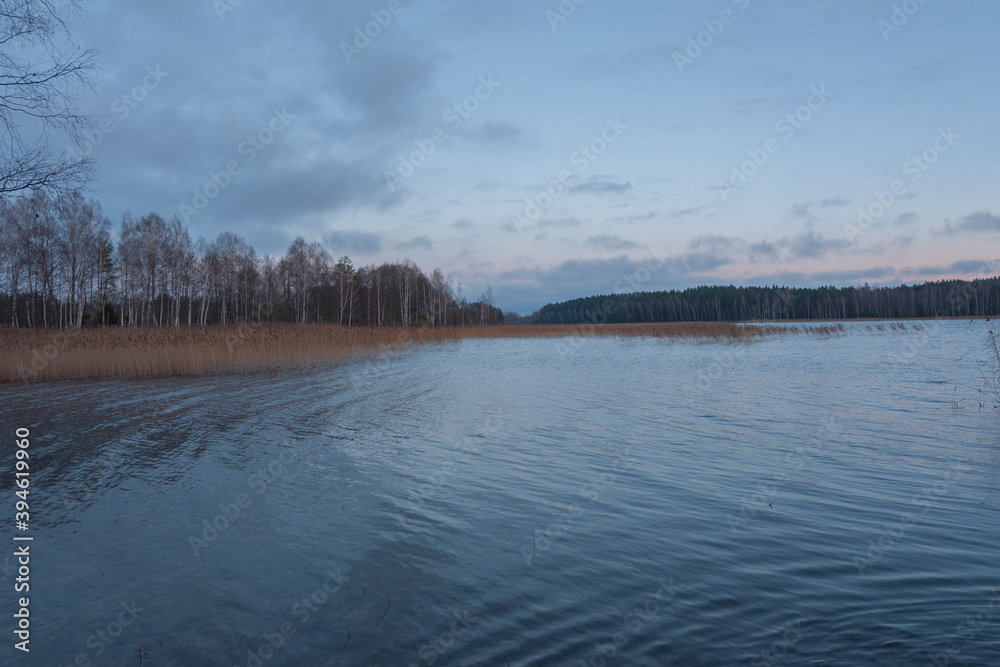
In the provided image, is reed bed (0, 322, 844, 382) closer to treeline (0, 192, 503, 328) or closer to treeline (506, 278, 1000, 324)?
treeline (0, 192, 503, 328)

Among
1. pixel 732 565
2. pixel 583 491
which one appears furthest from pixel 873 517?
pixel 583 491

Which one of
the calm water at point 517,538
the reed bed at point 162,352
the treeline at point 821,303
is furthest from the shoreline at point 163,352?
the treeline at point 821,303

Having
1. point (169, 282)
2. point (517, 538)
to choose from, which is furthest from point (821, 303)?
point (517, 538)

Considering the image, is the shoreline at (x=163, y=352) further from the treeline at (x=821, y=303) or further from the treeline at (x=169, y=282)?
the treeline at (x=821, y=303)

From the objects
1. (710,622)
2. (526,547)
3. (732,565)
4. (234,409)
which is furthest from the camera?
(234,409)

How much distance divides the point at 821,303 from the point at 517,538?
14012cm

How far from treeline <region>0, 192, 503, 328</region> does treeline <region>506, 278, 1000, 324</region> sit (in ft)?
237

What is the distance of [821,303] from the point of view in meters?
123

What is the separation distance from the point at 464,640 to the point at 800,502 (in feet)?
14.5

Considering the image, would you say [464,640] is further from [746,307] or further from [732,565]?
[746,307]

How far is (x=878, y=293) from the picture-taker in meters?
124

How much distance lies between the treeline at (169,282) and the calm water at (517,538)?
67.1 ft

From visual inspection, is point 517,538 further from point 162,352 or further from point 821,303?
point 821,303

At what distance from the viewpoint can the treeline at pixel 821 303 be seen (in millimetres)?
115188
